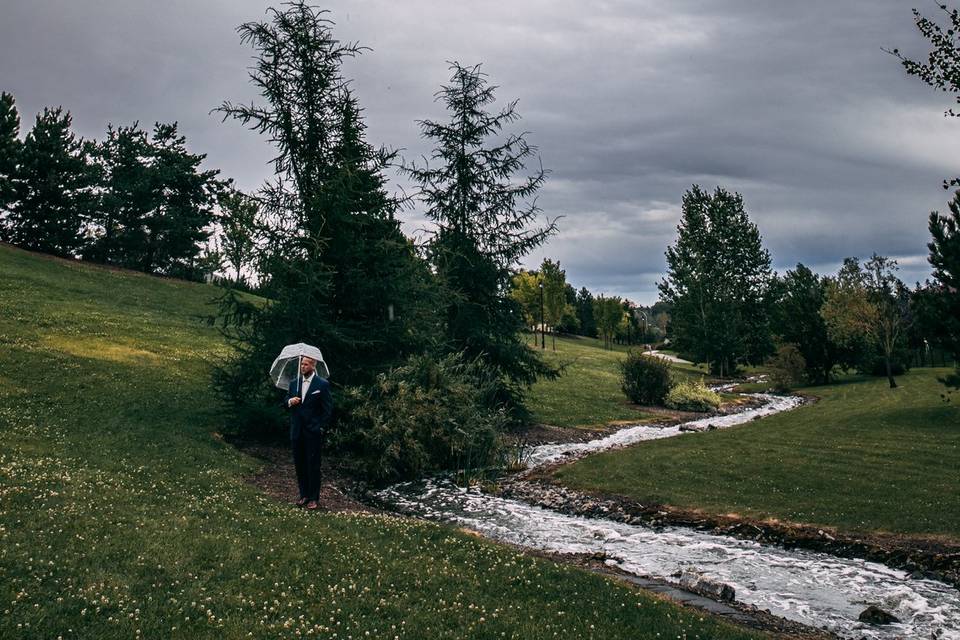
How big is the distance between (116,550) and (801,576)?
1159 cm

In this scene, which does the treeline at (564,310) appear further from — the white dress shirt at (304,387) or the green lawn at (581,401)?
the white dress shirt at (304,387)

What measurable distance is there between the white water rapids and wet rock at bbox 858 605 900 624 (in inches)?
4.8

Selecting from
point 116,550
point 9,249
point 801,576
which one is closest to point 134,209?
point 9,249

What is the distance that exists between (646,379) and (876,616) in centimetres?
3352

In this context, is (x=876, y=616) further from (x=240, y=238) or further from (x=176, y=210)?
(x=176, y=210)

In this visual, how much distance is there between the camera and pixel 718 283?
81.0 metres

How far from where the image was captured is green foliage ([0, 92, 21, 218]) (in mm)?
50906

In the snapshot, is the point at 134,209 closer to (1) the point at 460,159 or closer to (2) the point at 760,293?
(1) the point at 460,159

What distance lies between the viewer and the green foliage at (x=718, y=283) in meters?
75.4

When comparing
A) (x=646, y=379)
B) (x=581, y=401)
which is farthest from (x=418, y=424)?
(x=646, y=379)

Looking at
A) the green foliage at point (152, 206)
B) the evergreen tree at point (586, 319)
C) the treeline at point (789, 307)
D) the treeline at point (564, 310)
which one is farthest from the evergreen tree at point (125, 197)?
the evergreen tree at point (586, 319)

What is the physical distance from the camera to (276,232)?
2328 centimetres

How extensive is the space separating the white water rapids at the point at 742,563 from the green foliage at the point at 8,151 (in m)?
49.6

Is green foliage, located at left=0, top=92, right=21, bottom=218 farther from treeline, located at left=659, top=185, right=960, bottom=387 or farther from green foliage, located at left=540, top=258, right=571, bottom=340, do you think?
treeline, located at left=659, top=185, right=960, bottom=387
